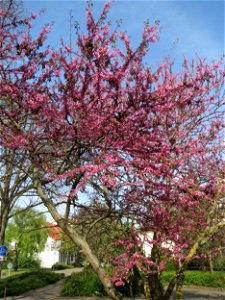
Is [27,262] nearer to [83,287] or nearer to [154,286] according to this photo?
[83,287]

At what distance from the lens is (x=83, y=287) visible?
19.7 metres

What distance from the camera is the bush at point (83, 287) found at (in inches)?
765

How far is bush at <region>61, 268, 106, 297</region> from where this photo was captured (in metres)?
19.4

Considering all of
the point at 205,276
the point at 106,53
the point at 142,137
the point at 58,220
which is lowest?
the point at 205,276

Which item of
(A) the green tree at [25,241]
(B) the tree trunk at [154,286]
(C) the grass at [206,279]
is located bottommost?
(C) the grass at [206,279]

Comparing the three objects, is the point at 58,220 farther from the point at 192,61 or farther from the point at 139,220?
the point at 192,61

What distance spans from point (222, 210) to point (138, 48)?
5.30 metres

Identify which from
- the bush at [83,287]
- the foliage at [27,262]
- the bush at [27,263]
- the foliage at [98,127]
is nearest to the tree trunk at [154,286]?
the foliage at [98,127]

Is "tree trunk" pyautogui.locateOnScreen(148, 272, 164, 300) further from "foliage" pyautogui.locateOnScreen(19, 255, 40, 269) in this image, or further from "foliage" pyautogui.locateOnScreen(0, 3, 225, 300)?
"foliage" pyautogui.locateOnScreen(19, 255, 40, 269)

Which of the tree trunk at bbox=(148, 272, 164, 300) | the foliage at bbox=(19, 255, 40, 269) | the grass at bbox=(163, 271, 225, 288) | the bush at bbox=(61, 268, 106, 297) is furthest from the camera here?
the foliage at bbox=(19, 255, 40, 269)

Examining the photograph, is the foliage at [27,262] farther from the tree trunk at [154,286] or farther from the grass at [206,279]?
the tree trunk at [154,286]

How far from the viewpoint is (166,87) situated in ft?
15.8

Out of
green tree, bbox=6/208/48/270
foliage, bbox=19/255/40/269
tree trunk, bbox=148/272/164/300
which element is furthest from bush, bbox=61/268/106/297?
foliage, bbox=19/255/40/269

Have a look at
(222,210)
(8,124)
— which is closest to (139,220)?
(8,124)
